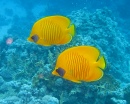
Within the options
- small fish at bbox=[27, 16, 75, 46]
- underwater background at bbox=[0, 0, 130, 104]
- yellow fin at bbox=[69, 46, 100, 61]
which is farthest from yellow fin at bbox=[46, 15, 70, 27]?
underwater background at bbox=[0, 0, 130, 104]

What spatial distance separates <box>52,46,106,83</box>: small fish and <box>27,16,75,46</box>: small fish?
0.50 meters

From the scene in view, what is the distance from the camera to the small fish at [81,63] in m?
2.76

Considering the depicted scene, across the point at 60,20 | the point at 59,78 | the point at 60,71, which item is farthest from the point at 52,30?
the point at 59,78

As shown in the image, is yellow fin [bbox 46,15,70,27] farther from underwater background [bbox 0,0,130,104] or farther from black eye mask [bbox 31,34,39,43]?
underwater background [bbox 0,0,130,104]

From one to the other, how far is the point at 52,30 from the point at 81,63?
71 centimetres

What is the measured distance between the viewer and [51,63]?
637 centimetres

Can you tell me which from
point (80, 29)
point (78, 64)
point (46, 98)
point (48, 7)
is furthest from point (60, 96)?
point (48, 7)

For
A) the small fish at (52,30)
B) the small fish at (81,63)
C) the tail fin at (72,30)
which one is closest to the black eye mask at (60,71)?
the small fish at (81,63)

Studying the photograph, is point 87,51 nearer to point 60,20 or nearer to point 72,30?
point 72,30

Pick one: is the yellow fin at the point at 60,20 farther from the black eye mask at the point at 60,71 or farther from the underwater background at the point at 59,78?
the underwater background at the point at 59,78

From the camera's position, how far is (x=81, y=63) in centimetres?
277

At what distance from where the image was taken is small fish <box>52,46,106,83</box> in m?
2.76

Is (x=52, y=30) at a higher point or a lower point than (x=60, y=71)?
higher

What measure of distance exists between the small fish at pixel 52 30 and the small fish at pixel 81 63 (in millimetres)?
497
